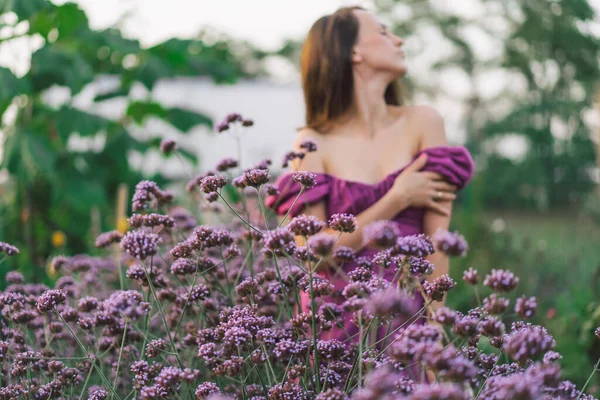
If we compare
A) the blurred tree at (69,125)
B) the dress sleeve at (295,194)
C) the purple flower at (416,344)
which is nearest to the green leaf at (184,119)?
the blurred tree at (69,125)

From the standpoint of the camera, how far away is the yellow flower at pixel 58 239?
5.06 meters

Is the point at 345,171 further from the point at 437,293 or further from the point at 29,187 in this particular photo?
the point at 29,187

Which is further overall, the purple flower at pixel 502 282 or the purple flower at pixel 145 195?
the purple flower at pixel 145 195

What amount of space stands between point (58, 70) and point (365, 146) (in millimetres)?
2416

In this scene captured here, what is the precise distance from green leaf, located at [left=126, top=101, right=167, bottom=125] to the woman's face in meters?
2.84

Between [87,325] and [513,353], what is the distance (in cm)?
105

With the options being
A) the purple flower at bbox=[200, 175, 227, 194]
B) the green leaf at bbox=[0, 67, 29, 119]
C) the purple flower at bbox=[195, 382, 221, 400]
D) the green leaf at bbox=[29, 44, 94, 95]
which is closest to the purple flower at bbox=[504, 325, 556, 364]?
the purple flower at bbox=[195, 382, 221, 400]

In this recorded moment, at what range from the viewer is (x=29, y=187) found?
15.6ft

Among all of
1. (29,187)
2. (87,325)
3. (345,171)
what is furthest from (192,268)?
(29,187)

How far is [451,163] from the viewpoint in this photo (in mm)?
2508

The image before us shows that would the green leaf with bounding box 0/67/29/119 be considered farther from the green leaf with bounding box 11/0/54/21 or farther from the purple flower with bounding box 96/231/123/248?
the purple flower with bounding box 96/231/123/248

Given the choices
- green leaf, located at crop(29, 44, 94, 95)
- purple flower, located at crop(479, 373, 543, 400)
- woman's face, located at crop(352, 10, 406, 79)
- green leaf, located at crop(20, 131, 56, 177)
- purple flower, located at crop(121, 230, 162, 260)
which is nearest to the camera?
purple flower, located at crop(479, 373, 543, 400)

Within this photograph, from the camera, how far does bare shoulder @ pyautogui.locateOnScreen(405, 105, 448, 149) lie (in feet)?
8.73

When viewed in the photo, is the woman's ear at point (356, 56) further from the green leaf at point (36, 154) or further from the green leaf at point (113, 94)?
the green leaf at point (113, 94)
